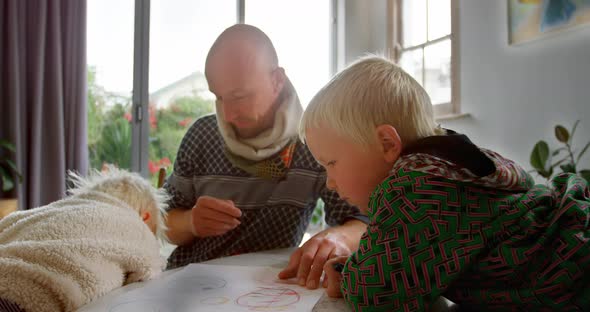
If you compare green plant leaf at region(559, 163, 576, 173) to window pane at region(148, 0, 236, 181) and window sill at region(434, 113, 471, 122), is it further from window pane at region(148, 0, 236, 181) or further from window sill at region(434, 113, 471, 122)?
window pane at region(148, 0, 236, 181)

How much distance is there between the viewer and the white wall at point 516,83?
253 cm

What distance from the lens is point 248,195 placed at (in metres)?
1.33

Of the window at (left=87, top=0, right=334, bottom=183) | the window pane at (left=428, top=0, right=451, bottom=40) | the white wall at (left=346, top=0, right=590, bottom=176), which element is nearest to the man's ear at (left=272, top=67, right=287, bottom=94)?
the window at (left=87, top=0, right=334, bottom=183)

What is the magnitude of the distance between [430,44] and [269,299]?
343 centimetres

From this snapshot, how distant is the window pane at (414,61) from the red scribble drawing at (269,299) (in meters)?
3.32

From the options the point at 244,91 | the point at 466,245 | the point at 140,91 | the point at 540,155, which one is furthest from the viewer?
the point at 140,91

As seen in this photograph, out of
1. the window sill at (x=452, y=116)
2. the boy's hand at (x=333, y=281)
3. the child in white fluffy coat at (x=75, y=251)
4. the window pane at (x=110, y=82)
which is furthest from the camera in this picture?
the window pane at (x=110, y=82)

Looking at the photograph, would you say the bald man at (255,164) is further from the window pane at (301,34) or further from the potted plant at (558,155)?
the window pane at (301,34)

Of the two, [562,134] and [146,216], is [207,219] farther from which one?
[562,134]

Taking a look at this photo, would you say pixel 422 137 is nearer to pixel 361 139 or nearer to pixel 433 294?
pixel 361 139

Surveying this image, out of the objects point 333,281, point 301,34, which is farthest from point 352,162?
point 301,34

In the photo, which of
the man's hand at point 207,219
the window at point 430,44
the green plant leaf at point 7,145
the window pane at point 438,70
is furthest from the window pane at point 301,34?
the man's hand at point 207,219

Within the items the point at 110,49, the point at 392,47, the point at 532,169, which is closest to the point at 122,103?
the point at 110,49

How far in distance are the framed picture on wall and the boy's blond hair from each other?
7.37ft
